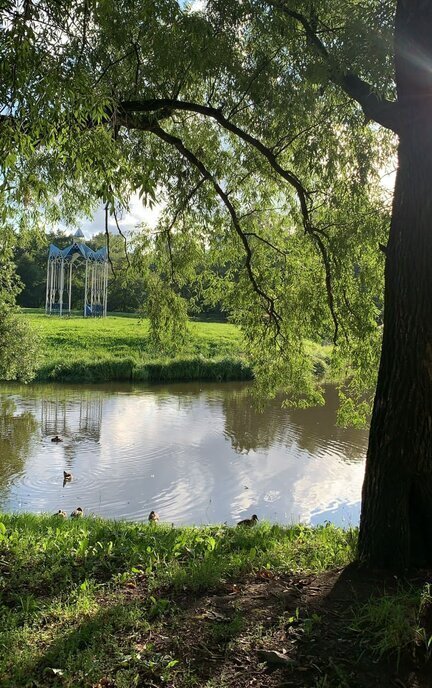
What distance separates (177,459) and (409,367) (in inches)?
370

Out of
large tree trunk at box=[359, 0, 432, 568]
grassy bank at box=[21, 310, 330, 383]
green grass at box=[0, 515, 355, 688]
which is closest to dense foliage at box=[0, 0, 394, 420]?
large tree trunk at box=[359, 0, 432, 568]

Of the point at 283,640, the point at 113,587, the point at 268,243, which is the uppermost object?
the point at 268,243

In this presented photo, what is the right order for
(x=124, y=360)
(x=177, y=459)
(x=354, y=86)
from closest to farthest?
(x=354, y=86) < (x=177, y=459) < (x=124, y=360)

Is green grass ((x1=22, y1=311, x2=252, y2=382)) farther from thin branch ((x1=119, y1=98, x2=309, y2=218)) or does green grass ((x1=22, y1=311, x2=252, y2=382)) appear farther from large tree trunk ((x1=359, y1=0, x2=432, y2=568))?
large tree trunk ((x1=359, y1=0, x2=432, y2=568))

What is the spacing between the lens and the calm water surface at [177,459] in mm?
9812

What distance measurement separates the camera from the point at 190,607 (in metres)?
3.39

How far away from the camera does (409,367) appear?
3639 mm

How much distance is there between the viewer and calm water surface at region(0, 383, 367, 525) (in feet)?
32.2

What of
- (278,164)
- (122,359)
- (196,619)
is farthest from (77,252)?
(196,619)

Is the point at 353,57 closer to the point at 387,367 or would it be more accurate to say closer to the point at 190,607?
the point at 387,367

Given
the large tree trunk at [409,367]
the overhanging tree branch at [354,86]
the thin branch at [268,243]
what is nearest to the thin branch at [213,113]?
the thin branch at [268,243]

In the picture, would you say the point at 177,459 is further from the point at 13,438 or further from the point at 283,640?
the point at 283,640

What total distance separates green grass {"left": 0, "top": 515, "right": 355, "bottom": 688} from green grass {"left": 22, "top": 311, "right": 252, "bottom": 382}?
16.2 m

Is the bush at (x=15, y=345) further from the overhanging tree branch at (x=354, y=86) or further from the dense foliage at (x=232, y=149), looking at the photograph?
the overhanging tree branch at (x=354, y=86)
